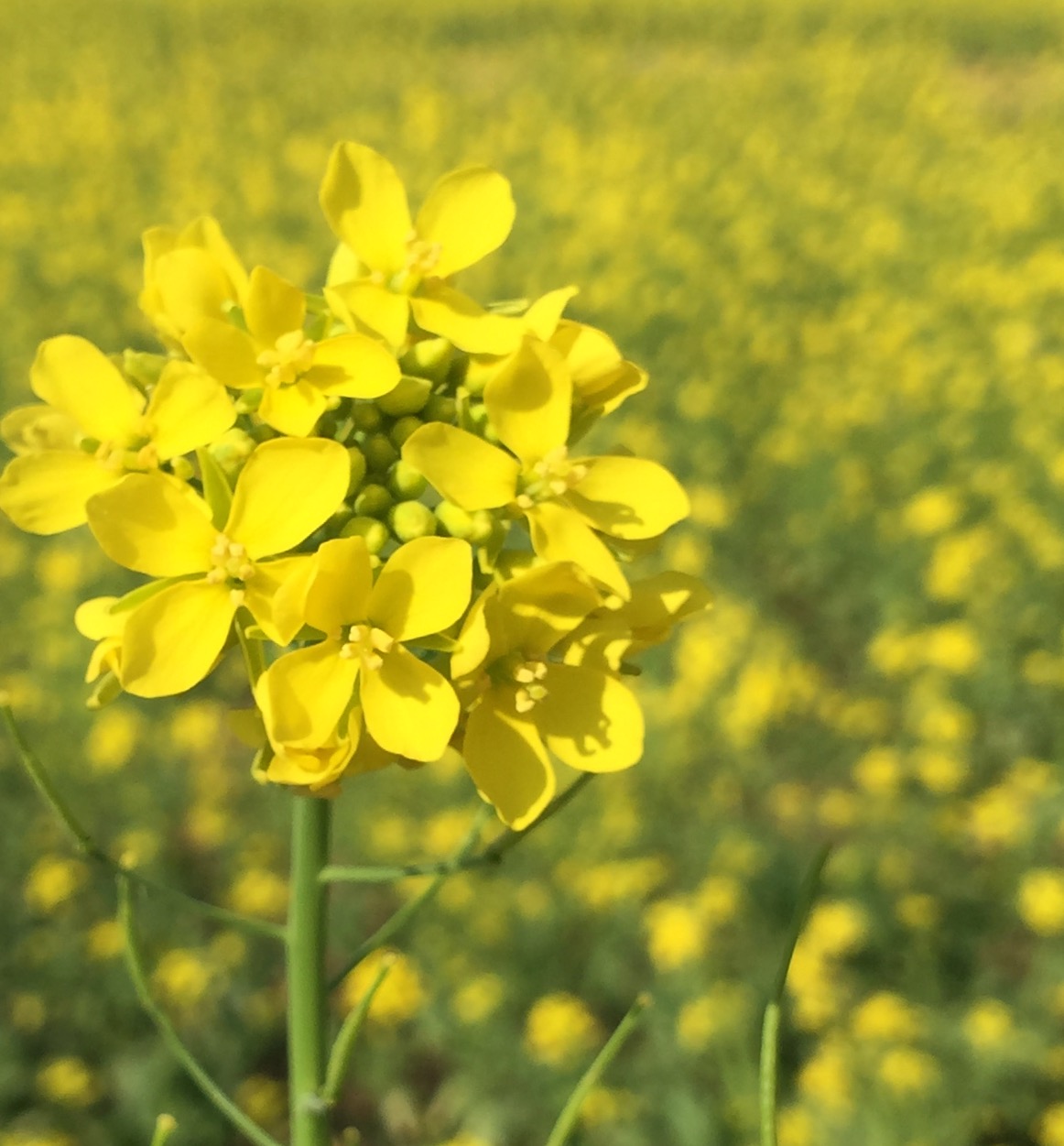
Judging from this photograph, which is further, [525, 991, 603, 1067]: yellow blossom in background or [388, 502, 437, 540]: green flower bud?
[525, 991, 603, 1067]: yellow blossom in background

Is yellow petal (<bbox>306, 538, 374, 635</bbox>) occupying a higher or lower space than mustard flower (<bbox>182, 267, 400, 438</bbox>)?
lower

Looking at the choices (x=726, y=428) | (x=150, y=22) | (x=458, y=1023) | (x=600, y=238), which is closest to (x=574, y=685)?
(x=458, y=1023)

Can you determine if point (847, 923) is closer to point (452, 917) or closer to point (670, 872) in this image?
point (670, 872)

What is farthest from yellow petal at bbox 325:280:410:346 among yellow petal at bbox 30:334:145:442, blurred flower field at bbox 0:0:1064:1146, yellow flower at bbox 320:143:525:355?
blurred flower field at bbox 0:0:1064:1146

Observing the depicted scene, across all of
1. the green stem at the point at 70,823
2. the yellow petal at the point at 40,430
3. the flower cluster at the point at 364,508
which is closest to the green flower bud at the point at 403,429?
the flower cluster at the point at 364,508

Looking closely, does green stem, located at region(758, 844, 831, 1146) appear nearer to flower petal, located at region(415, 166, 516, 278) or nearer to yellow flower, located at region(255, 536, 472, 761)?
yellow flower, located at region(255, 536, 472, 761)

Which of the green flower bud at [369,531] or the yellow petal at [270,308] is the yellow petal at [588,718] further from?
the yellow petal at [270,308]

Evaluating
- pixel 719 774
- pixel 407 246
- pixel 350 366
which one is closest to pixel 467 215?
pixel 407 246

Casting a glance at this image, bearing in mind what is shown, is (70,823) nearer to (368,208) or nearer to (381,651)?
(381,651)
